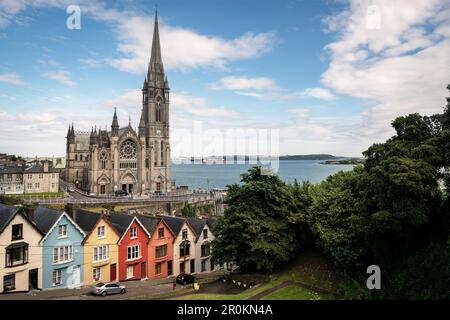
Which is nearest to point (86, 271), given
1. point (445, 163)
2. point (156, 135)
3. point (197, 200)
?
point (445, 163)

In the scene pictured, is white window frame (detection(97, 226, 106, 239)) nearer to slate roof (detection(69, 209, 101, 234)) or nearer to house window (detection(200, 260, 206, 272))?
slate roof (detection(69, 209, 101, 234))

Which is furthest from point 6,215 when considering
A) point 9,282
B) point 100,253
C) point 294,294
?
point 294,294

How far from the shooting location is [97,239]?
105ft

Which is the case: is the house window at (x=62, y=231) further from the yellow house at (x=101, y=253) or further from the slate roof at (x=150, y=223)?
the slate roof at (x=150, y=223)

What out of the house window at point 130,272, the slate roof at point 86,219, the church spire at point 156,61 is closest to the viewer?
the slate roof at point 86,219

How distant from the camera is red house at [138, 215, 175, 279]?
3600 cm

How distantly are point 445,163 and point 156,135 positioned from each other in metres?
82.2

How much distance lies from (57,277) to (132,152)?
205ft

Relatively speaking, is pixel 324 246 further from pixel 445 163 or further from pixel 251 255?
pixel 445 163

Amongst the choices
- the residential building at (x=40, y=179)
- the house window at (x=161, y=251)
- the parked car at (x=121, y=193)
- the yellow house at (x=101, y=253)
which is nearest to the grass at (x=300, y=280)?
the yellow house at (x=101, y=253)

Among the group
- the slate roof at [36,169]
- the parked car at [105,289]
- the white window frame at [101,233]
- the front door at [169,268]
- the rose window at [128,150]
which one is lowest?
the front door at [169,268]

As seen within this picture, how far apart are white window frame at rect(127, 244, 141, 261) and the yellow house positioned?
1.34m

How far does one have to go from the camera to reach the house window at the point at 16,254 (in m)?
26.2

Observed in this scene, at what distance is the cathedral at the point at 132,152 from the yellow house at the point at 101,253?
53338 millimetres
